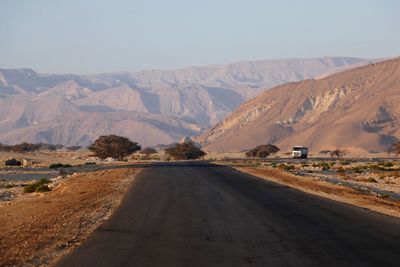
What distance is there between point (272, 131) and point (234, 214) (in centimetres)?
16977

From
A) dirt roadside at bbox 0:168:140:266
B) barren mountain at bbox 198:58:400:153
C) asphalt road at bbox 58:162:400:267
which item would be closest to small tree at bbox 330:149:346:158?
barren mountain at bbox 198:58:400:153

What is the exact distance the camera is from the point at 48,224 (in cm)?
2050

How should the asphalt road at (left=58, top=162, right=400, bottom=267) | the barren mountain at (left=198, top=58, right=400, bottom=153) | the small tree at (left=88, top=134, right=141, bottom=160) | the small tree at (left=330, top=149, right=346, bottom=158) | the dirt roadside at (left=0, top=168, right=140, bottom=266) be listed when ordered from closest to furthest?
the asphalt road at (left=58, top=162, right=400, bottom=267) < the dirt roadside at (left=0, top=168, right=140, bottom=266) < the small tree at (left=88, top=134, right=141, bottom=160) < the small tree at (left=330, top=149, right=346, bottom=158) < the barren mountain at (left=198, top=58, right=400, bottom=153)

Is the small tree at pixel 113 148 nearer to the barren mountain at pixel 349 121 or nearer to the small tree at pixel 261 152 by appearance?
the small tree at pixel 261 152

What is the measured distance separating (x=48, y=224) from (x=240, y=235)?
6276 mm

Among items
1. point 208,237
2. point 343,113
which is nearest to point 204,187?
point 208,237

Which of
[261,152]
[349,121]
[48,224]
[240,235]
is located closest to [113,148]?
[261,152]

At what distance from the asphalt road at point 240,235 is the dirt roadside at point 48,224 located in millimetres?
552

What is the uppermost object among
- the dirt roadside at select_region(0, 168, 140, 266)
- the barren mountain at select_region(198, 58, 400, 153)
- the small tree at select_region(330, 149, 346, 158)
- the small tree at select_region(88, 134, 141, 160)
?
the barren mountain at select_region(198, 58, 400, 153)

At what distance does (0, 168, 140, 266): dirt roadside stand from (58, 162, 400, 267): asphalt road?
552 millimetres

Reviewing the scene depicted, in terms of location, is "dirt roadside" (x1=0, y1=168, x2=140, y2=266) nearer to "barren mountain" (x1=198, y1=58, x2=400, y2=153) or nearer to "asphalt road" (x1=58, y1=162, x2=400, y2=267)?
"asphalt road" (x1=58, y1=162, x2=400, y2=267)

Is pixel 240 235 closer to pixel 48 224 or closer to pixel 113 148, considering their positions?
pixel 48 224

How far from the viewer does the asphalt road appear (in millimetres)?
13594

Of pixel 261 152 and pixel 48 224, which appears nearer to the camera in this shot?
pixel 48 224
